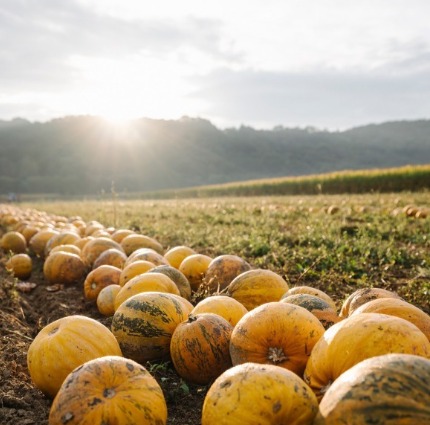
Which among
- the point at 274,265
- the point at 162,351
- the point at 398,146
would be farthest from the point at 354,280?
the point at 398,146

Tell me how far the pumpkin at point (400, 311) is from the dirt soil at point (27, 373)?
1.20m

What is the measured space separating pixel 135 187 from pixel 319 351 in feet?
389

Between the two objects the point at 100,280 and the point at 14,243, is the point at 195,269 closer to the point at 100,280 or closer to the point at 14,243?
the point at 100,280

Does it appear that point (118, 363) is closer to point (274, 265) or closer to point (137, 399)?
point (137, 399)

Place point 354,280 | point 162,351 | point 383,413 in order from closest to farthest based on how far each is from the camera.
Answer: point 383,413
point 162,351
point 354,280

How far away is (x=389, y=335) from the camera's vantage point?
2109mm

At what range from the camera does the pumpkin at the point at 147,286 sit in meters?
3.73

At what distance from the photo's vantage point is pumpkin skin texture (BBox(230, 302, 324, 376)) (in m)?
2.48

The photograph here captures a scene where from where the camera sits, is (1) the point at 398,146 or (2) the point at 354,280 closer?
(2) the point at 354,280

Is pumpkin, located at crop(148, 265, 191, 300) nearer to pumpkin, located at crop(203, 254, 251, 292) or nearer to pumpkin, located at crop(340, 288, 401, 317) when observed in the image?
pumpkin, located at crop(203, 254, 251, 292)

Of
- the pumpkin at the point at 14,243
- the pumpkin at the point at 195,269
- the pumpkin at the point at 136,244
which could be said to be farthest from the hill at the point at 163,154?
the pumpkin at the point at 195,269

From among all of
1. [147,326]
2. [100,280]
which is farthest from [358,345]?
[100,280]

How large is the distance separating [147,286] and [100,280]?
4.49 feet

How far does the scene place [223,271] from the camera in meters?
4.44
